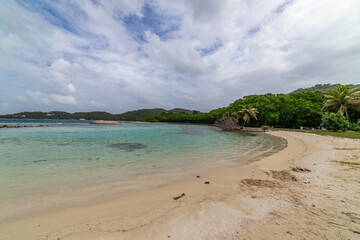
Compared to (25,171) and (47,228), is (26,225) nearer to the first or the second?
(47,228)

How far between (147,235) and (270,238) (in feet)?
7.39

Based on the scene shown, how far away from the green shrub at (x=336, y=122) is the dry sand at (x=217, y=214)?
900 inches

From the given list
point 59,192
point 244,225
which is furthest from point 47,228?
point 244,225

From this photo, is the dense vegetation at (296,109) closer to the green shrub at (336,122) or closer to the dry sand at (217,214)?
the green shrub at (336,122)

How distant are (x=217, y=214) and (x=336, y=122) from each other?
28.6 metres

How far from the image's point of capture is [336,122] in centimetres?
2058

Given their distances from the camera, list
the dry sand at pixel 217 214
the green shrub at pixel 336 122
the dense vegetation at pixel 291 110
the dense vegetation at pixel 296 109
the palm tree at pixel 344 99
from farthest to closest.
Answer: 1. the dense vegetation at pixel 291 110
2. the dense vegetation at pixel 296 109
3. the palm tree at pixel 344 99
4. the green shrub at pixel 336 122
5. the dry sand at pixel 217 214

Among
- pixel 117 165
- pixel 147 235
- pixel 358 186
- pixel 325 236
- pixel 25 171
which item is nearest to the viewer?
pixel 325 236

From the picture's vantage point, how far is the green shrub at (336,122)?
2022 cm

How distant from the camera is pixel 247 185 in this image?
4855 mm

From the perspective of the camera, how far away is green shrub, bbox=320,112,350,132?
2022 cm

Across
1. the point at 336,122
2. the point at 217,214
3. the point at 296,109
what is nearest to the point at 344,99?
the point at 296,109

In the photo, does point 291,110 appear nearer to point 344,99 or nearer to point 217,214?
point 344,99

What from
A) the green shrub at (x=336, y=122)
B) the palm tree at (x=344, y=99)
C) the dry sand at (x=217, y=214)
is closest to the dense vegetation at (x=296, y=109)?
the palm tree at (x=344, y=99)
